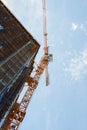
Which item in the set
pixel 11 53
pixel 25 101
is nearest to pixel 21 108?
pixel 25 101

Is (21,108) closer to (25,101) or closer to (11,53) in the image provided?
(25,101)

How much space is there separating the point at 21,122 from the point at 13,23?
714 inches

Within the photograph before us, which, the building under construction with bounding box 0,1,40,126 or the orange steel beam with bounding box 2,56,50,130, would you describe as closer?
the building under construction with bounding box 0,1,40,126

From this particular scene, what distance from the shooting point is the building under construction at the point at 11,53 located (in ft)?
135

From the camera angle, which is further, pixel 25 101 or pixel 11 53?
pixel 25 101

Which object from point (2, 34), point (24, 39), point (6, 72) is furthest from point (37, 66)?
point (6, 72)

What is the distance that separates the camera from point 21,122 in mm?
62438

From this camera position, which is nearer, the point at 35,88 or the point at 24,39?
the point at 24,39

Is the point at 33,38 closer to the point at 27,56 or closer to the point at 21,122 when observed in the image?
the point at 27,56

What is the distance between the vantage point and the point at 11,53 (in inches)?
1861

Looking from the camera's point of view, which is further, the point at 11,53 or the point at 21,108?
the point at 21,108

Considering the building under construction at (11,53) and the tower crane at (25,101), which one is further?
the tower crane at (25,101)

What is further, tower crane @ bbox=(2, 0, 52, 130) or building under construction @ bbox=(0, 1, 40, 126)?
tower crane @ bbox=(2, 0, 52, 130)

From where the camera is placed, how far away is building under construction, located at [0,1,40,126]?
4101 cm
